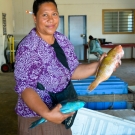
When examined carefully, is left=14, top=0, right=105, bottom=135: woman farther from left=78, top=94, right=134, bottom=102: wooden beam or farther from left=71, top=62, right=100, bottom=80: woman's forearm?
left=78, top=94, right=134, bottom=102: wooden beam

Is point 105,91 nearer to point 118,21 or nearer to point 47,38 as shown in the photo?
point 47,38

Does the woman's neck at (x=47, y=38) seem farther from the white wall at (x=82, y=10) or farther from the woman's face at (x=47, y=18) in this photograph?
the white wall at (x=82, y=10)

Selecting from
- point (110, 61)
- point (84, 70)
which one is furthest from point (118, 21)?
point (110, 61)

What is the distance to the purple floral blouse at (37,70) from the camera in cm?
122

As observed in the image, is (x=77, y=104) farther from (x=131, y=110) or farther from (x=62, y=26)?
(x=62, y=26)

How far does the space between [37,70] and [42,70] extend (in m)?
0.03

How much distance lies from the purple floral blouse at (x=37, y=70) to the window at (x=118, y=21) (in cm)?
1003

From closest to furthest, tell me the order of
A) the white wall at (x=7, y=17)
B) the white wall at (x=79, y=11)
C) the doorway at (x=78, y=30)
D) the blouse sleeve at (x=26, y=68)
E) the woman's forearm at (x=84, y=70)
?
the blouse sleeve at (x=26, y=68), the woman's forearm at (x=84, y=70), the white wall at (x=7, y=17), the white wall at (x=79, y=11), the doorway at (x=78, y=30)

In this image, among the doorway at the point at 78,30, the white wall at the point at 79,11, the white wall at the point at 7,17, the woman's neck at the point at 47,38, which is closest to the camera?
the woman's neck at the point at 47,38

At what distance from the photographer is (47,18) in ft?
4.29

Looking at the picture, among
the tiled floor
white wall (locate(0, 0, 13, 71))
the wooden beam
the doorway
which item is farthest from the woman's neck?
the doorway

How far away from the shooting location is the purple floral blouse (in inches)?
48.0

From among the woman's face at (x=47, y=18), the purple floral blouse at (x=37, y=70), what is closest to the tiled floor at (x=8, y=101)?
the purple floral blouse at (x=37, y=70)

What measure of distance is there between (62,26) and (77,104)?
33.2ft
